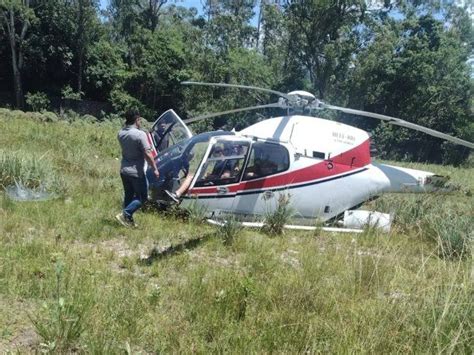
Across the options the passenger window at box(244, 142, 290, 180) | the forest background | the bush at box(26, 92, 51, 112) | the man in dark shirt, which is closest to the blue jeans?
the man in dark shirt

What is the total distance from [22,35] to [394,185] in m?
35.3

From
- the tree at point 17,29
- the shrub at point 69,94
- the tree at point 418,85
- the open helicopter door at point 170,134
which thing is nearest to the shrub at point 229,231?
the open helicopter door at point 170,134

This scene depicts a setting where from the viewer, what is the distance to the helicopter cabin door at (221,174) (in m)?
8.06

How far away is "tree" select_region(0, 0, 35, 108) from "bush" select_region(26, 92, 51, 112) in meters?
1.21

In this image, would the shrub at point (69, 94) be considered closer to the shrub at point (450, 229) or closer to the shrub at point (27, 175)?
the shrub at point (27, 175)

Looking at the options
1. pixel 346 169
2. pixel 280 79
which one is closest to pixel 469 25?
pixel 280 79

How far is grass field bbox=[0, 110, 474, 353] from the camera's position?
343cm

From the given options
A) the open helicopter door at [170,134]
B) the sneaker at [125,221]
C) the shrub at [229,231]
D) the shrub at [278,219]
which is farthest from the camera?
the open helicopter door at [170,134]

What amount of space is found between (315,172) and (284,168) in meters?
0.62

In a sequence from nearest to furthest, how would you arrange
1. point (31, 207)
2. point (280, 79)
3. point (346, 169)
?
point (31, 207)
point (346, 169)
point (280, 79)

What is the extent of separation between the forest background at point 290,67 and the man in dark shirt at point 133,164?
2824 centimetres

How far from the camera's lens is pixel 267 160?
8.49 m

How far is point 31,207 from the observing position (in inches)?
299

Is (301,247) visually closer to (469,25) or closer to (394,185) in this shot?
(394,185)
